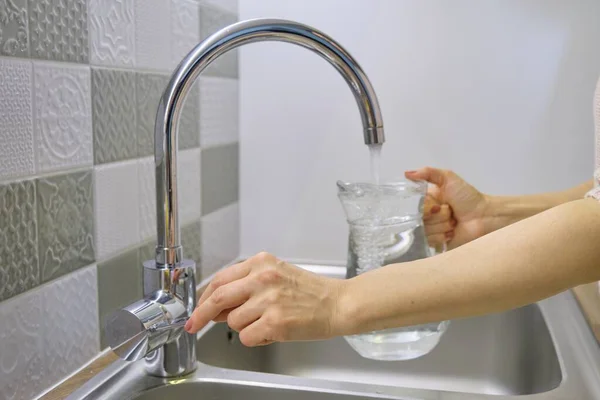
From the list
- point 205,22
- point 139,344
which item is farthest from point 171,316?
point 205,22

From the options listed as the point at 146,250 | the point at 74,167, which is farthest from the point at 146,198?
the point at 74,167

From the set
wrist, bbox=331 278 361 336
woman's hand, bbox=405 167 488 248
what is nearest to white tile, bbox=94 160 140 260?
wrist, bbox=331 278 361 336

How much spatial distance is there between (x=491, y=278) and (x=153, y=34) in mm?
572

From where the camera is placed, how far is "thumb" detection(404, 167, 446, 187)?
3.51 ft

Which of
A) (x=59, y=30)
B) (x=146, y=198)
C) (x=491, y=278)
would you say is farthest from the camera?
(x=146, y=198)

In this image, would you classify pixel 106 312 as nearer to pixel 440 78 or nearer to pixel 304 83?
pixel 304 83

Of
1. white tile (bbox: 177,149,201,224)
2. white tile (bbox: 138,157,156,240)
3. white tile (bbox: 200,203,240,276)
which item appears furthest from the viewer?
white tile (bbox: 200,203,240,276)

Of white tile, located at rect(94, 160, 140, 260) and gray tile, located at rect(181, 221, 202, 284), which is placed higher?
white tile, located at rect(94, 160, 140, 260)

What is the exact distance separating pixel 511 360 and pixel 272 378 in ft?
1.58

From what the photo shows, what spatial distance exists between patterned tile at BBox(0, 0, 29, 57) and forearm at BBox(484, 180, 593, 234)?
0.73 metres

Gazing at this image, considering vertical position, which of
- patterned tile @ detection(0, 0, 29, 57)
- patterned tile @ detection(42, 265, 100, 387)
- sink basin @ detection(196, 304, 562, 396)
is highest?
patterned tile @ detection(0, 0, 29, 57)

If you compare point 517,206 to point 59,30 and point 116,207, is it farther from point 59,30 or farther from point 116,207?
point 59,30

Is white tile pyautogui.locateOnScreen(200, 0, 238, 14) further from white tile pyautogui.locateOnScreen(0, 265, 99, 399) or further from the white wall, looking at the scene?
white tile pyautogui.locateOnScreen(0, 265, 99, 399)

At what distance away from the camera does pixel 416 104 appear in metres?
1.22
